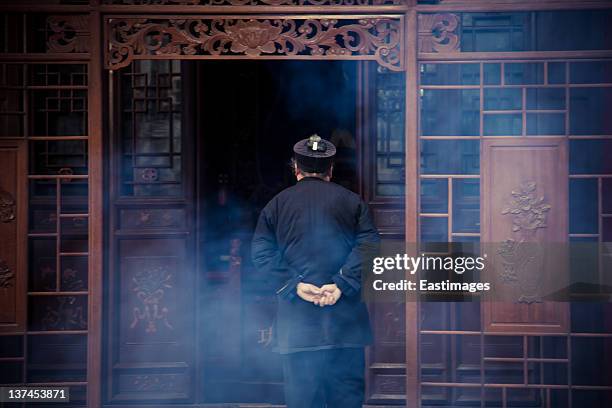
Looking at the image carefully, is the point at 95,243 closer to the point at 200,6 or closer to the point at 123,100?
the point at 123,100

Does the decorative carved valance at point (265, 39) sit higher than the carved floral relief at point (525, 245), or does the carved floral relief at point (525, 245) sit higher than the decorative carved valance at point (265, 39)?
the decorative carved valance at point (265, 39)

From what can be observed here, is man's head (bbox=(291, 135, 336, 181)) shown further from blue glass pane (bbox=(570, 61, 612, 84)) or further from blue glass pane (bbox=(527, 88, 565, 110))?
blue glass pane (bbox=(570, 61, 612, 84))

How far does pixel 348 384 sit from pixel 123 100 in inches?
129

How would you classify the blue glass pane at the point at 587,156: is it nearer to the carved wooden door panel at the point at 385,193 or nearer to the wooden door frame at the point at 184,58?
the carved wooden door panel at the point at 385,193

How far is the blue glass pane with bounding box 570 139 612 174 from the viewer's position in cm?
597

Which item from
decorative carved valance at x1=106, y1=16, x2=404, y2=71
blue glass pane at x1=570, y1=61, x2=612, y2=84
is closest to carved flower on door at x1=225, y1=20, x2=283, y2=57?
decorative carved valance at x1=106, y1=16, x2=404, y2=71

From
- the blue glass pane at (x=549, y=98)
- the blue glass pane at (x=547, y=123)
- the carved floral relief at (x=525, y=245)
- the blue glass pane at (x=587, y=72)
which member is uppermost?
the blue glass pane at (x=587, y=72)

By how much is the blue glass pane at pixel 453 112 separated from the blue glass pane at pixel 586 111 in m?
0.78

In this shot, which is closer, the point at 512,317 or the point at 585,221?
the point at 512,317

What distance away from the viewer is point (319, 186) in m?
4.71

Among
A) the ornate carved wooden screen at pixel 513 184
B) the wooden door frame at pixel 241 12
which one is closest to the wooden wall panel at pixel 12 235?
the wooden door frame at pixel 241 12

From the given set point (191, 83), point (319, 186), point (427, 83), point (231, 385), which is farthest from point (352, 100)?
point (231, 385)

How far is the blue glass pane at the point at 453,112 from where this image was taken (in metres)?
6.25

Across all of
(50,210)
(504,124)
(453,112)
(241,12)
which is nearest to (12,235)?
(50,210)
